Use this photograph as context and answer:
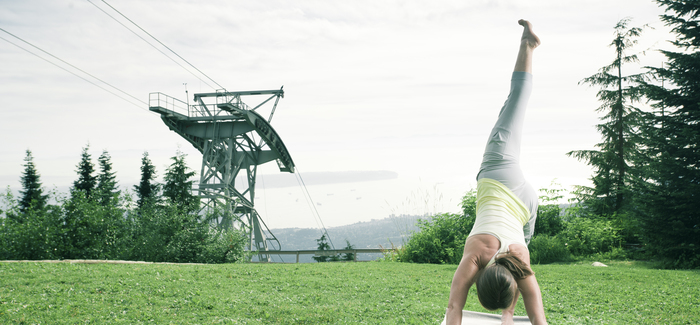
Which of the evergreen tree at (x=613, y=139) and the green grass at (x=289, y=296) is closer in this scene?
the green grass at (x=289, y=296)

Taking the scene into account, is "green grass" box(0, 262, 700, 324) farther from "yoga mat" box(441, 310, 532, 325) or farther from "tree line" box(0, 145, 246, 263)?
"tree line" box(0, 145, 246, 263)

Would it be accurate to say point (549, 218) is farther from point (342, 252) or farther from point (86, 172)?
point (86, 172)

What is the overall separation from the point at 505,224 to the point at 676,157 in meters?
12.3

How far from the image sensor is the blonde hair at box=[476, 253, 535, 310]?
2.64 metres

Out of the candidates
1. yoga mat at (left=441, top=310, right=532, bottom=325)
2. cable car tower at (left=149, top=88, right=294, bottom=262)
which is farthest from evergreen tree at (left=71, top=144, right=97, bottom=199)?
yoga mat at (left=441, top=310, right=532, bottom=325)

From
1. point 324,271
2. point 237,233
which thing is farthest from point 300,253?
point 324,271

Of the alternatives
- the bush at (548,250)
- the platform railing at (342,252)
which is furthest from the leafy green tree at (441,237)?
the bush at (548,250)

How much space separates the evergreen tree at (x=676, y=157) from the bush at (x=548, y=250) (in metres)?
2.34

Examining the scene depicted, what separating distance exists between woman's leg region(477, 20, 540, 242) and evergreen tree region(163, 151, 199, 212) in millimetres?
14146

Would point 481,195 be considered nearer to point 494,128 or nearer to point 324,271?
point 494,128

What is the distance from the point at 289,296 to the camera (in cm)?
702

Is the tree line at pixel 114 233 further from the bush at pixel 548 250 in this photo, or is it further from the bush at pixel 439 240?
the bush at pixel 548 250

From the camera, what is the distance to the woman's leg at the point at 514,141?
3197 mm

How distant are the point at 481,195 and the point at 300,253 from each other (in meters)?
15.3
